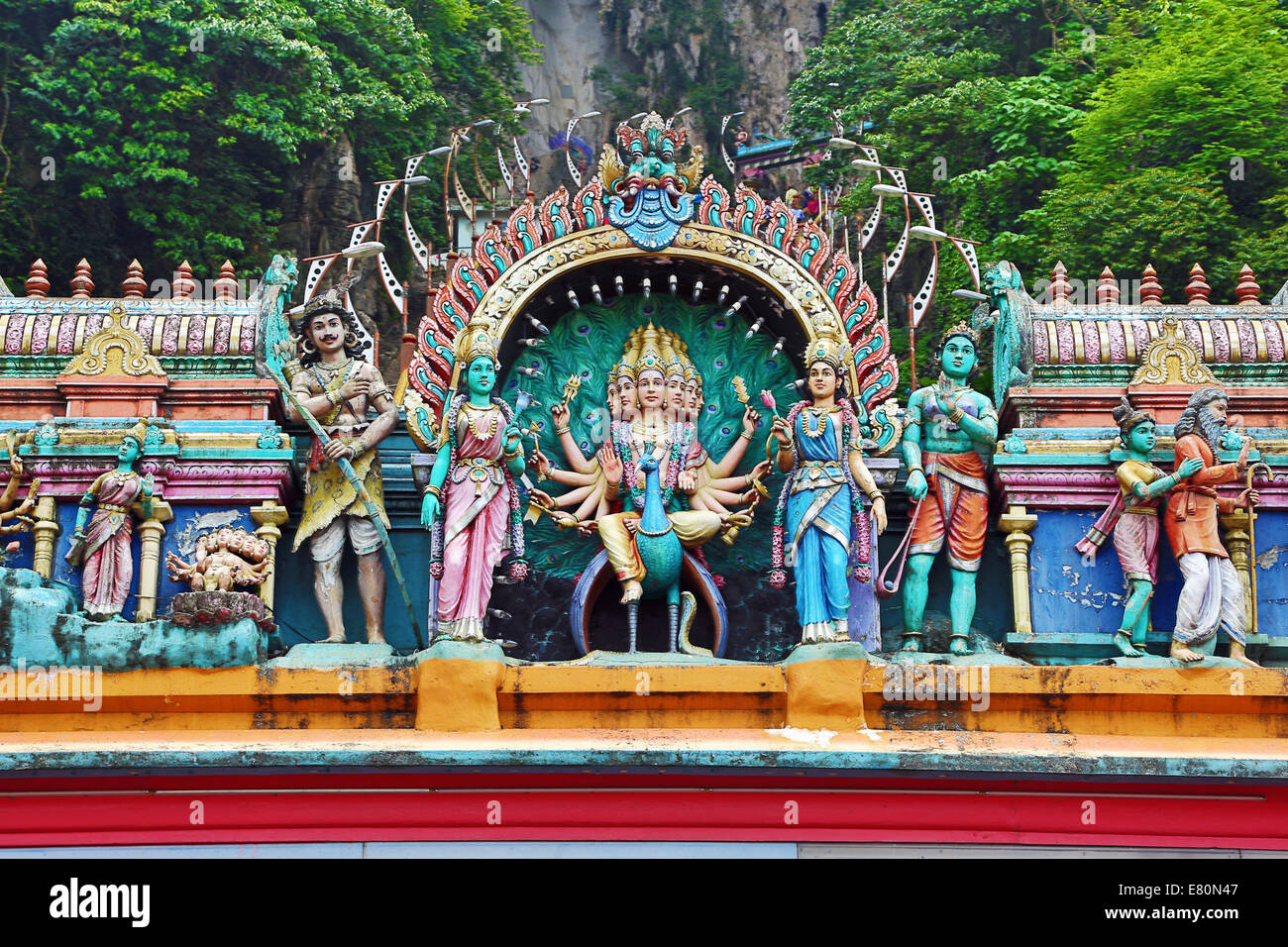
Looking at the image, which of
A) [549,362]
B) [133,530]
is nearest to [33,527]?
[133,530]

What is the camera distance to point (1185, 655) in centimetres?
1176

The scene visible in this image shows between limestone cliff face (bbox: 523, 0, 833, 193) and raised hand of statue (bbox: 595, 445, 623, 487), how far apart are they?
22.4 meters

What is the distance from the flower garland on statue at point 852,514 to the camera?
40.3 feet

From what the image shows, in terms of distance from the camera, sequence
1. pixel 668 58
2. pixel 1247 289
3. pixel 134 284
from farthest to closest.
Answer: pixel 668 58 < pixel 1247 289 < pixel 134 284

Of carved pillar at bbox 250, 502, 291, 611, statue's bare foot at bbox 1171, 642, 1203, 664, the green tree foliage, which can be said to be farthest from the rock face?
the green tree foliage

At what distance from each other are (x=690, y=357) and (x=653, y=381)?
2.20 ft

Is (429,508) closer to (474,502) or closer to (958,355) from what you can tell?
(474,502)

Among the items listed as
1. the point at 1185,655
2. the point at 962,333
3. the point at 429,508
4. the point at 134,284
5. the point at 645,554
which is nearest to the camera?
the point at 1185,655

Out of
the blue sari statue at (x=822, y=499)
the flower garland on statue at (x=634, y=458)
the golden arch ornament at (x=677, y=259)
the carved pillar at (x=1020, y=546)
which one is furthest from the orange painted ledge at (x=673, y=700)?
the golden arch ornament at (x=677, y=259)

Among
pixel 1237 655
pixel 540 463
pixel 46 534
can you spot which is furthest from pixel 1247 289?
pixel 46 534

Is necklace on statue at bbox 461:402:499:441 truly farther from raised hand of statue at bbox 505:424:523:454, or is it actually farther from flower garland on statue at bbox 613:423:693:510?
flower garland on statue at bbox 613:423:693:510

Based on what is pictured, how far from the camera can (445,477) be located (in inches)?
480

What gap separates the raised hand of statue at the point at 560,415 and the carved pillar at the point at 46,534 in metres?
3.49

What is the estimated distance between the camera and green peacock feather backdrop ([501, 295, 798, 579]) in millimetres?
13305
